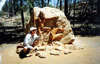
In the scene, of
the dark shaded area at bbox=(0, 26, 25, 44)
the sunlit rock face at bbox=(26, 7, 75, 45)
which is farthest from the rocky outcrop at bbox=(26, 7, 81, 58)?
the dark shaded area at bbox=(0, 26, 25, 44)

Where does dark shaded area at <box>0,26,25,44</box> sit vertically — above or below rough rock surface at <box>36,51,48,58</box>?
below

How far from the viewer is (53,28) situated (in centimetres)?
898

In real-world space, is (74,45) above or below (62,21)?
below

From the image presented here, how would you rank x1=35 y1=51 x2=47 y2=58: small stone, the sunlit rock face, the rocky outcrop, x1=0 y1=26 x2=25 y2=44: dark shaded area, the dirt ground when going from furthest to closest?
x1=0 y1=26 x2=25 y2=44: dark shaded area < the sunlit rock face < the rocky outcrop < x1=35 y1=51 x2=47 y2=58: small stone < the dirt ground

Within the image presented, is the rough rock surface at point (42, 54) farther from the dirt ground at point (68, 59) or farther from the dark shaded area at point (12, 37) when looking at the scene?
the dark shaded area at point (12, 37)

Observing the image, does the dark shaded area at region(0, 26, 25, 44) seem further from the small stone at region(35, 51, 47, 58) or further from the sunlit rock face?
the small stone at region(35, 51, 47, 58)

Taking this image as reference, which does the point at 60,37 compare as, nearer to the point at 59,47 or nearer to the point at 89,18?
the point at 59,47

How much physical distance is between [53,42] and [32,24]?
1.49 meters

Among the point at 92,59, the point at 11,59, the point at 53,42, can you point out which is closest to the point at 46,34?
the point at 53,42

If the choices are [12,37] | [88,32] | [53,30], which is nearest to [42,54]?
[53,30]

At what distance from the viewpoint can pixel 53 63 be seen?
7215 mm

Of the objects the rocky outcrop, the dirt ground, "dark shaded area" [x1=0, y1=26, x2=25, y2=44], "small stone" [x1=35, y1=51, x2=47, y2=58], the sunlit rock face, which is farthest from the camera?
"dark shaded area" [x1=0, y1=26, x2=25, y2=44]

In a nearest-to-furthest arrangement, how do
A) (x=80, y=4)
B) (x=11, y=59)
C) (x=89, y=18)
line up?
1. (x=11, y=59)
2. (x=89, y=18)
3. (x=80, y=4)

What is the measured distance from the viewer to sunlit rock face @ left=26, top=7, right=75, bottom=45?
877cm
